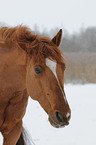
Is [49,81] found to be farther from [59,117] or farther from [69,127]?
[69,127]

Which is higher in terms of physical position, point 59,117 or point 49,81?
point 49,81

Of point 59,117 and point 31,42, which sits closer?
point 59,117

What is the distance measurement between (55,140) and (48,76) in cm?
296

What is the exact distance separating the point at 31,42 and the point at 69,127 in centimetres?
376

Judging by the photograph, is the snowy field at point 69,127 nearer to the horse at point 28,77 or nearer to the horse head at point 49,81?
the horse at point 28,77

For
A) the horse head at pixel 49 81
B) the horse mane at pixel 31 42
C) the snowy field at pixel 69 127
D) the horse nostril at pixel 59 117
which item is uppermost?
the horse mane at pixel 31 42

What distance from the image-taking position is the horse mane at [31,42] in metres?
1.86

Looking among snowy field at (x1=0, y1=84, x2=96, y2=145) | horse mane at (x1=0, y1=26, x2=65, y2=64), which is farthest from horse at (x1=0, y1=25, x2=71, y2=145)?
snowy field at (x1=0, y1=84, x2=96, y2=145)

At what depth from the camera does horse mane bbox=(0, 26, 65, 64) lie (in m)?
1.86

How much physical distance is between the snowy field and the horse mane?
1.86 m

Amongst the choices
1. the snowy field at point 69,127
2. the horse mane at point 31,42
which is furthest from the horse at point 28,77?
the snowy field at point 69,127

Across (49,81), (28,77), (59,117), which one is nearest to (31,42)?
(28,77)

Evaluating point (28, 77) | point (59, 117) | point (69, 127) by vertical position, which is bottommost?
point (69, 127)

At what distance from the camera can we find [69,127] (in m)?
5.13
